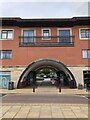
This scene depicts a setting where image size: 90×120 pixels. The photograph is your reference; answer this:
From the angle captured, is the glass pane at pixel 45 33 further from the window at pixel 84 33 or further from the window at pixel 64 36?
the window at pixel 84 33

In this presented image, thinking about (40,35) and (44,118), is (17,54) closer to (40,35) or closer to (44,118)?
(40,35)

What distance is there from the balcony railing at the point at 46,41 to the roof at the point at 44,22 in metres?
1.85

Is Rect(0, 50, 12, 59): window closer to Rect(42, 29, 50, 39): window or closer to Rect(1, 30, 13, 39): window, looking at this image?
Rect(1, 30, 13, 39): window

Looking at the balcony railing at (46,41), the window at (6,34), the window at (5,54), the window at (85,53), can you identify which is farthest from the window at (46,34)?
the window at (85,53)

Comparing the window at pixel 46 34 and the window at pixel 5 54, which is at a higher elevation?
the window at pixel 46 34

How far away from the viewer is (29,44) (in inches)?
1406

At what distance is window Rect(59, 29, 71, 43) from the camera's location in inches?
1411

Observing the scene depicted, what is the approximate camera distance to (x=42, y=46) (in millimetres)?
35531

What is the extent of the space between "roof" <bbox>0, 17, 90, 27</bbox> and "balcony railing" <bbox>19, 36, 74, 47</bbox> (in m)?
1.85

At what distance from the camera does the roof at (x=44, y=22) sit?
35.3 metres

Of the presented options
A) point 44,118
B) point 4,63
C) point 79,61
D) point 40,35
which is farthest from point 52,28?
point 44,118

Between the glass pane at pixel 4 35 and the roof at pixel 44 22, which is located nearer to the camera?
the roof at pixel 44 22

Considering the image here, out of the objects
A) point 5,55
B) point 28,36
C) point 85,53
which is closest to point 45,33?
point 28,36

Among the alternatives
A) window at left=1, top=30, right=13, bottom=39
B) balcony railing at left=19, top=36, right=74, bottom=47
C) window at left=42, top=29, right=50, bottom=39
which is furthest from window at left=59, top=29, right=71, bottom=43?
window at left=1, top=30, right=13, bottom=39
